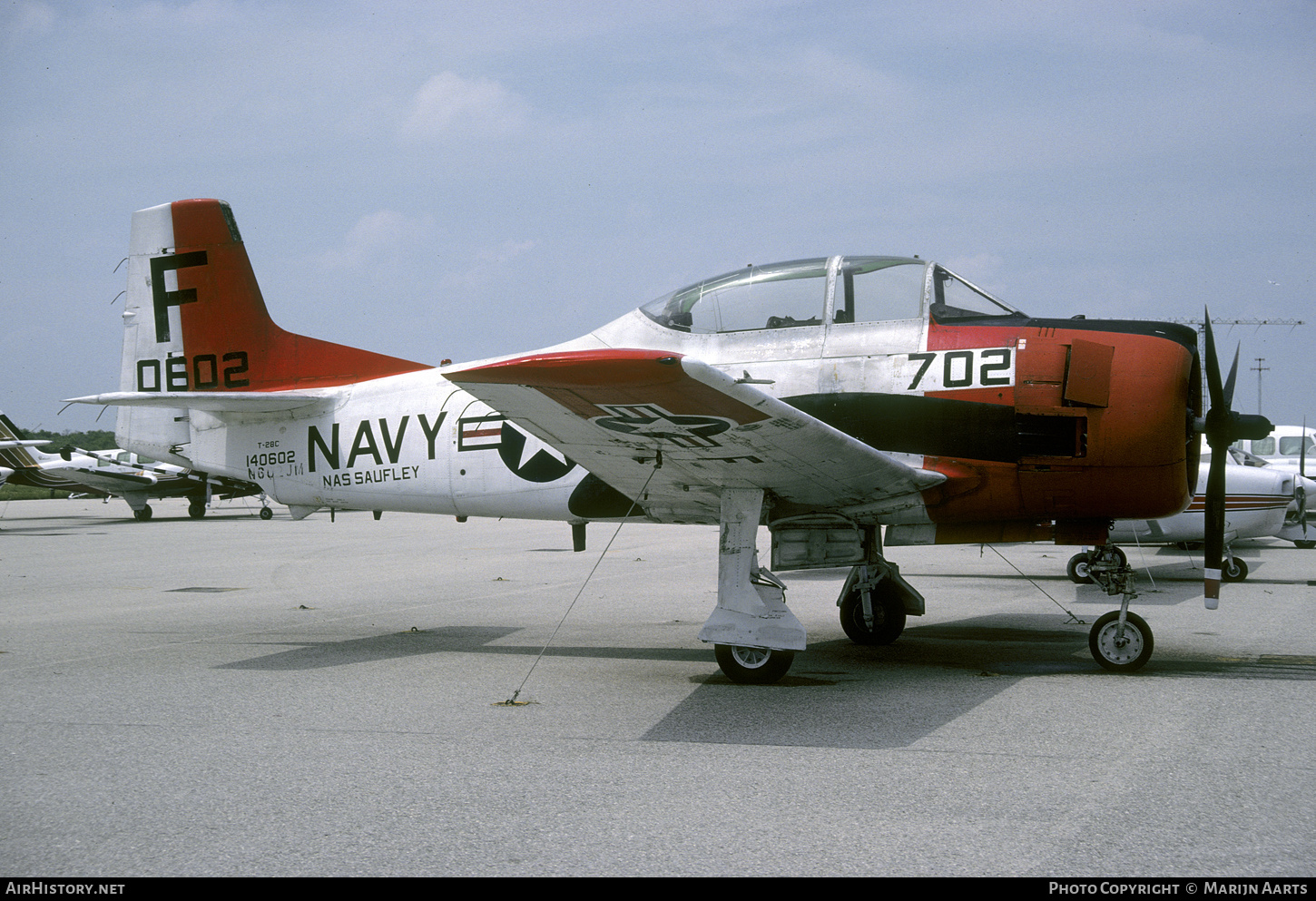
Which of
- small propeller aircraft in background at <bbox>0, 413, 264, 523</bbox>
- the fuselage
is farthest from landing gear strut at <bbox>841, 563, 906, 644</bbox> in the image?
small propeller aircraft in background at <bbox>0, 413, 264, 523</bbox>

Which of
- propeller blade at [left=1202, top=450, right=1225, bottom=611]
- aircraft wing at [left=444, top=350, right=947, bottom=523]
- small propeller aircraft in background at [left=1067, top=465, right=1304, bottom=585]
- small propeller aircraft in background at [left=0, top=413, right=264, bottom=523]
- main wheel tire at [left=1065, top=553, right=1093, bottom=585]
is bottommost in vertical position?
small propeller aircraft in background at [left=0, top=413, right=264, bottom=523]

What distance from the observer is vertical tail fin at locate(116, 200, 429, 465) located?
379 inches

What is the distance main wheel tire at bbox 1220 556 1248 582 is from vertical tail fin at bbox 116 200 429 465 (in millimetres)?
12201

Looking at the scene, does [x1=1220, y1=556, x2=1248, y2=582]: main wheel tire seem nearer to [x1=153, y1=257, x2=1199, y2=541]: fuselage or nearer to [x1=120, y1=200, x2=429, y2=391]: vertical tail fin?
[x1=153, y1=257, x2=1199, y2=541]: fuselage

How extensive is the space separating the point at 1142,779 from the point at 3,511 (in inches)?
1709

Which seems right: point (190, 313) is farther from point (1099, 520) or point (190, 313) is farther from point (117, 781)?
point (1099, 520)

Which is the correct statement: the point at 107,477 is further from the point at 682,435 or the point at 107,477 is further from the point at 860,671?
the point at 682,435

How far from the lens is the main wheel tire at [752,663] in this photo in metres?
6.60

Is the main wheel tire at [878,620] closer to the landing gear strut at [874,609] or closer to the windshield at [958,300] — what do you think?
the landing gear strut at [874,609]

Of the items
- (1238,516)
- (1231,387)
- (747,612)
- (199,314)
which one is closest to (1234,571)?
(1238,516)

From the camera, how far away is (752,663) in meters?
6.65

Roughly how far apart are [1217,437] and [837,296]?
2.67 metres

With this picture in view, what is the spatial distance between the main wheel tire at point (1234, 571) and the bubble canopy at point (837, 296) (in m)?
9.09

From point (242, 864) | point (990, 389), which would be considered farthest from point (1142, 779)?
point (242, 864)
